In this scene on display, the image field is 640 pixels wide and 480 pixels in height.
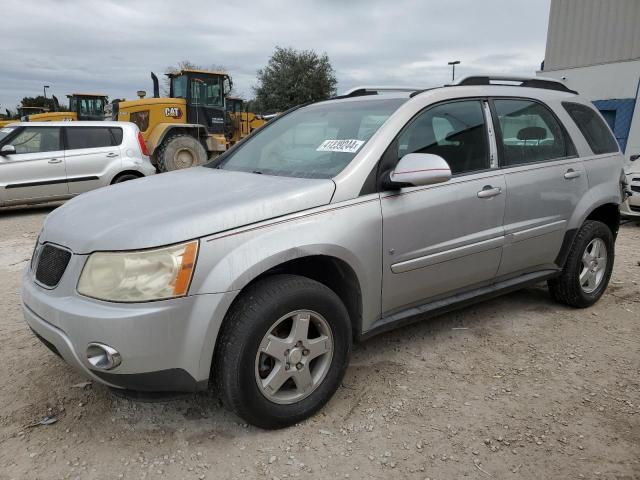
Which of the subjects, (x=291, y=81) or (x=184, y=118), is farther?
(x=291, y=81)

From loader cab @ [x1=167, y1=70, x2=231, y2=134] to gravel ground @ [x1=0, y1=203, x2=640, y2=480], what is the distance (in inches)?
Answer: 417

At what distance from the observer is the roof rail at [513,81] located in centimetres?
354

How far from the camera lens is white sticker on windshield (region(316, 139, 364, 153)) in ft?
9.48

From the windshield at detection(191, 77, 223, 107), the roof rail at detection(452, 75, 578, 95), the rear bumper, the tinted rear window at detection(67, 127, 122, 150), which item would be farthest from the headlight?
the windshield at detection(191, 77, 223, 107)

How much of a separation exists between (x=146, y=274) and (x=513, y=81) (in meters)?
3.04

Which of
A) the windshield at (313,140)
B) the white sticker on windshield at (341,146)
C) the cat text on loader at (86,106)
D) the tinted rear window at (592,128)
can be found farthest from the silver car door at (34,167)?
the cat text on loader at (86,106)

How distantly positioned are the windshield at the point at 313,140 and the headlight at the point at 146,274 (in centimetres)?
95

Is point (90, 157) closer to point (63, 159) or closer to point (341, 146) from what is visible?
point (63, 159)

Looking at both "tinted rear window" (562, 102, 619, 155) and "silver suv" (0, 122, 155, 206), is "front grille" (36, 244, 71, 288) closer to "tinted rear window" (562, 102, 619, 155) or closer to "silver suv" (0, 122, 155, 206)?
"tinted rear window" (562, 102, 619, 155)

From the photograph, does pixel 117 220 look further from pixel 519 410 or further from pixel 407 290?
pixel 519 410

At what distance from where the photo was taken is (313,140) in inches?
129

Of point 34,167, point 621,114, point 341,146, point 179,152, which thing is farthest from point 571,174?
point 621,114

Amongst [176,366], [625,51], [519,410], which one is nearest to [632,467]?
[519,410]

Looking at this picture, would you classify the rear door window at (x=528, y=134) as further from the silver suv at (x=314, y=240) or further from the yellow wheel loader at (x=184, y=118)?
the yellow wheel loader at (x=184, y=118)
